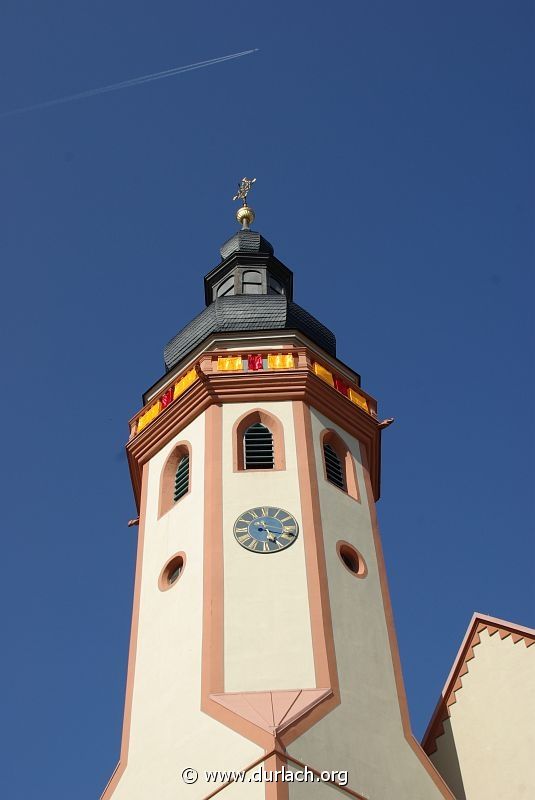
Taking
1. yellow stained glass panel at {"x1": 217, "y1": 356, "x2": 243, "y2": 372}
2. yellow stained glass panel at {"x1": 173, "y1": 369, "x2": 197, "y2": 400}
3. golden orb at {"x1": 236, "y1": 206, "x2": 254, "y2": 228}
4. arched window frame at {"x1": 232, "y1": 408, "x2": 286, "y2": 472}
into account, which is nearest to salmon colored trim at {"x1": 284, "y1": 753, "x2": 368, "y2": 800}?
arched window frame at {"x1": 232, "y1": 408, "x2": 286, "y2": 472}

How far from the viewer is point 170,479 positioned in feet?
71.8

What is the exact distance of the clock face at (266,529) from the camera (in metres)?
19.2

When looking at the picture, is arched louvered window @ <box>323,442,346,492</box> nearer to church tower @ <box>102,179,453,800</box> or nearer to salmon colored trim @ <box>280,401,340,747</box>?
church tower @ <box>102,179,453,800</box>

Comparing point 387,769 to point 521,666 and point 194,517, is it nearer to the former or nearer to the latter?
point 521,666

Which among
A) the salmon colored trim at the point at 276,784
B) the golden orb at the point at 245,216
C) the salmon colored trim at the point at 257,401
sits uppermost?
the golden orb at the point at 245,216

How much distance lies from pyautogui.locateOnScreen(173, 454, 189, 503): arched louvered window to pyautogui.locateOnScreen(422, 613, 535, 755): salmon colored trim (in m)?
5.28

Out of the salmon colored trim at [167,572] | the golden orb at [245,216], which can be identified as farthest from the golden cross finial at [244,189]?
the salmon colored trim at [167,572]

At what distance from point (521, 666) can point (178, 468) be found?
22.0 ft

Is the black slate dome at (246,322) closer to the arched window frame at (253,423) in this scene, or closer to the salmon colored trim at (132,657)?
the arched window frame at (253,423)

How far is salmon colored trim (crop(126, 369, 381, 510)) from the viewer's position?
2198 centimetres

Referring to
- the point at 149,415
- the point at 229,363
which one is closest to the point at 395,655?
the point at 229,363

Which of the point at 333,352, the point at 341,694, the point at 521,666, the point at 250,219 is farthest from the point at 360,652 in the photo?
the point at 250,219

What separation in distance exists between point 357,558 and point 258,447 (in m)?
2.62

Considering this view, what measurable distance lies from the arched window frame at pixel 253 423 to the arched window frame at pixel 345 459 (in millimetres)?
783
